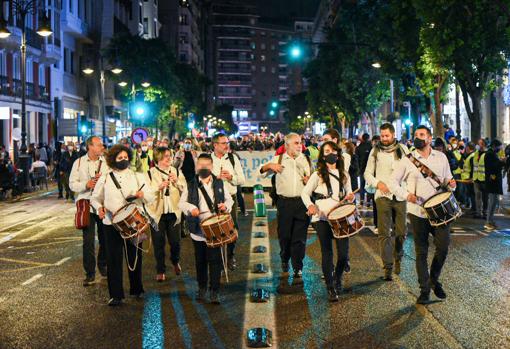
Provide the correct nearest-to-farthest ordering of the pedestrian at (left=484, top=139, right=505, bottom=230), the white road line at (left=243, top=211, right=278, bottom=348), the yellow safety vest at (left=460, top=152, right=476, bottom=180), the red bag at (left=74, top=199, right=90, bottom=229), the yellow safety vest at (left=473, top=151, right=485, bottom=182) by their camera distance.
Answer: the white road line at (left=243, top=211, right=278, bottom=348) → the red bag at (left=74, top=199, right=90, bottom=229) → the pedestrian at (left=484, top=139, right=505, bottom=230) → the yellow safety vest at (left=473, top=151, right=485, bottom=182) → the yellow safety vest at (left=460, top=152, right=476, bottom=180)

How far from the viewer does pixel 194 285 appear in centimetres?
955

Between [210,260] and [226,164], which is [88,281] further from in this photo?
[226,164]

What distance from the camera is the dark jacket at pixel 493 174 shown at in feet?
52.6

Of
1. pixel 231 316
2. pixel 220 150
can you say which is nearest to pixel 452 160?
pixel 220 150

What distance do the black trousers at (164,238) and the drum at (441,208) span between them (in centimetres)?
353

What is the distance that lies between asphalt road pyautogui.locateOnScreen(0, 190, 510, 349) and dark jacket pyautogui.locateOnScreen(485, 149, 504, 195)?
3955 millimetres

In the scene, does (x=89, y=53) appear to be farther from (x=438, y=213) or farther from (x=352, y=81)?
(x=438, y=213)

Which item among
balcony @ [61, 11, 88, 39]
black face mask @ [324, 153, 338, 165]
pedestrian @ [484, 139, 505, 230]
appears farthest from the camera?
balcony @ [61, 11, 88, 39]

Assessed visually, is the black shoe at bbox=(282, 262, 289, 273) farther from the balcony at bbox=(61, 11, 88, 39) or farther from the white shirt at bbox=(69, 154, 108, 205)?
the balcony at bbox=(61, 11, 88, 39)

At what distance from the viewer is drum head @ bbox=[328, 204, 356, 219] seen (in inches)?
327

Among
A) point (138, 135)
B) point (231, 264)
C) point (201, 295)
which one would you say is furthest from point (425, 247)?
point (138, 135)

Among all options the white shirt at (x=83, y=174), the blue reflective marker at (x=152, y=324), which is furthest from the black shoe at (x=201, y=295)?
the white shirt at (x=83, y=174)

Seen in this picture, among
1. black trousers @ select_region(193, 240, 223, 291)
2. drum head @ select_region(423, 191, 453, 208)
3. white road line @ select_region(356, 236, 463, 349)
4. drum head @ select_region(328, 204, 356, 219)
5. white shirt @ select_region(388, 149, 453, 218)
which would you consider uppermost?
white shirt @ select_region(388, 149, 453, 218)

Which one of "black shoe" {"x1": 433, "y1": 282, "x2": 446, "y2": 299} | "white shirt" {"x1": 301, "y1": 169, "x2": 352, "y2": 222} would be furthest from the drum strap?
"black shoe" {"x1": 433, "y1": 282, "x2": 446, "y2": 299}
